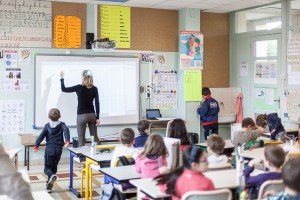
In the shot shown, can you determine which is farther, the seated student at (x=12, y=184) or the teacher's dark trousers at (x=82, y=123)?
the teacher's dark trousers at (x=82, y=123)

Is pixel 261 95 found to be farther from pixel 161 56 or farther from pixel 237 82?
pixel 161 56

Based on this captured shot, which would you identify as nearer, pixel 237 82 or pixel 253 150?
pixel 253 150

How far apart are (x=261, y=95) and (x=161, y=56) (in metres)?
2.22

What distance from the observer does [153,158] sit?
4.16 metres

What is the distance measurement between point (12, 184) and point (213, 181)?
2443 millimetres

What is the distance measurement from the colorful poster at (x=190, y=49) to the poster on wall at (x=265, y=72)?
1.24m

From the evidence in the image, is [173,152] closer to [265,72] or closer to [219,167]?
[219,167]

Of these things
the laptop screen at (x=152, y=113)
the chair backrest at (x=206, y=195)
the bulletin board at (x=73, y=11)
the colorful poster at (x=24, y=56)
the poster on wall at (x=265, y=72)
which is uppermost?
the bulletin board at (x=73, y=11)

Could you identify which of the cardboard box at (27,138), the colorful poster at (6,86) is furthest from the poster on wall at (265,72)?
the colorful poster at (6,86)

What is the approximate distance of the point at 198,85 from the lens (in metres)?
9.40

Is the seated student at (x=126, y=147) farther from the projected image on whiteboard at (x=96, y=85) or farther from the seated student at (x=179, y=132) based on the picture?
the projected image on whiteboard at (x=96, y=85)

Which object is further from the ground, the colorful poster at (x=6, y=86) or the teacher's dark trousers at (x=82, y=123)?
the colorful poster at (x=6, y=86)

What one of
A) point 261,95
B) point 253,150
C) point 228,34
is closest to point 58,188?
point 253,150

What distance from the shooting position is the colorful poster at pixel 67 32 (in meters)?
8.28
